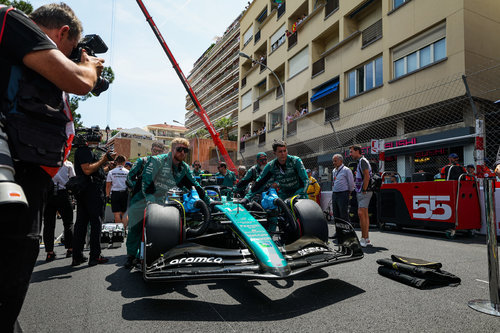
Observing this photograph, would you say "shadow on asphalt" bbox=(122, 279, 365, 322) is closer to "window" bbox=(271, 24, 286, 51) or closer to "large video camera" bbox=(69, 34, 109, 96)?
"large video camera" bbox=(69, 34, 109, 96)

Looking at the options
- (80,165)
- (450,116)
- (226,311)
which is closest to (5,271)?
(226,311)

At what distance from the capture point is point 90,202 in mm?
4242

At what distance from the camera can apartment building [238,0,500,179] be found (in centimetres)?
1136

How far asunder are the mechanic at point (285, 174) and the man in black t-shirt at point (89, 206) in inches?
82.7

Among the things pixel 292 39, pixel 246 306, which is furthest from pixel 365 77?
pixel 246 306

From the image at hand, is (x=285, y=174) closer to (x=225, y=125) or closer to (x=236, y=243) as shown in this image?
(x=236, y=243)

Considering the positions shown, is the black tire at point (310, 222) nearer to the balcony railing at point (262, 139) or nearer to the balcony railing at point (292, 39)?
the balcony railing at point (292, 39)

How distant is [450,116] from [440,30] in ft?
11.9

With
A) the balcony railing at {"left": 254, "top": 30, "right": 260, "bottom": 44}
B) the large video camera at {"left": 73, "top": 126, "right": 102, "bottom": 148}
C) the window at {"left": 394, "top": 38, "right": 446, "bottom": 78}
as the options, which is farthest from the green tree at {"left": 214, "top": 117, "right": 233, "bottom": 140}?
the large video camera at {"left": 73, "top": 126, "right": 102, "bottom": 148}

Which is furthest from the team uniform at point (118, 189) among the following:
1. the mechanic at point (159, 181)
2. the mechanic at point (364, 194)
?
the mechanic at point (364, 194)

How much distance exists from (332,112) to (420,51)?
18.5ft

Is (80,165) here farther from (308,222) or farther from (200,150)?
(200,150)

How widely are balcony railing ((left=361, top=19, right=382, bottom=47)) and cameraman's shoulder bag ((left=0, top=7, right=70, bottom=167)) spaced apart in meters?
16.4

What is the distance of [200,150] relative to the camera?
121 feet
